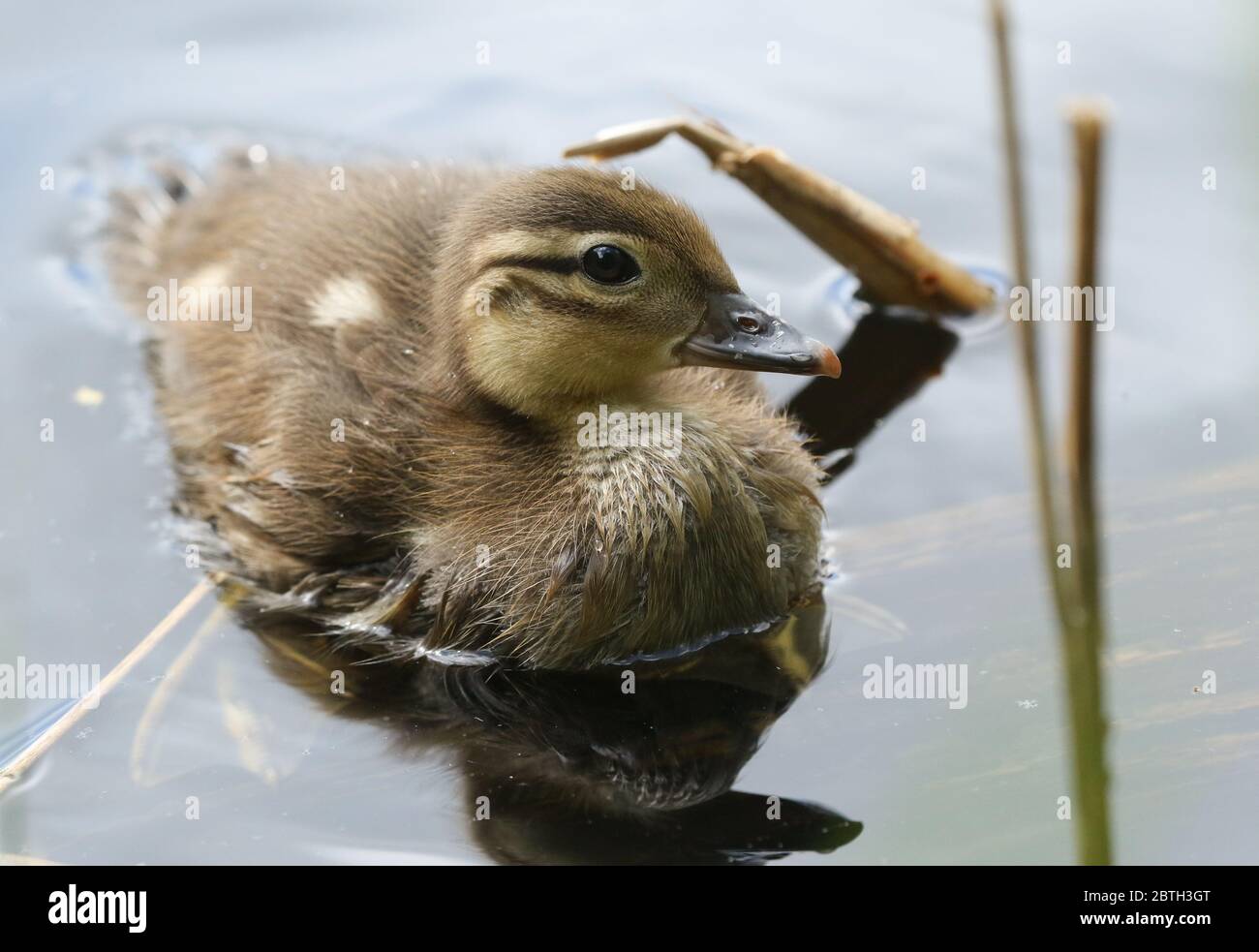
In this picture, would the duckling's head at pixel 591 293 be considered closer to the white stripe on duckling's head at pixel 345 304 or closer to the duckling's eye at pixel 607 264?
the duckling's eye at pixel 607 264

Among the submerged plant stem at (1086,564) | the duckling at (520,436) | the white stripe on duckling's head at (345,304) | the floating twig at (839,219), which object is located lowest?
the submerged plant stem at (1086,564)

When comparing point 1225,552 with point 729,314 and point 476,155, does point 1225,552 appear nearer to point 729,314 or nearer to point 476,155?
point 729,314

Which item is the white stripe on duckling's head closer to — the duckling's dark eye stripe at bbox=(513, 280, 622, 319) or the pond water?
the duckling's dark eye stripe at bbox=(513, 280, 622, 319)

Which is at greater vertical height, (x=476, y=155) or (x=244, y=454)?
(x=476, y=155)

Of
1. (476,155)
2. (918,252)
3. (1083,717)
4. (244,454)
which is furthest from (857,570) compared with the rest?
(1083,717)

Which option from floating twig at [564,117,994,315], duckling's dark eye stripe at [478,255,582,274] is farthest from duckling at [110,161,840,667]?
floating twig at [564,117,994,315]

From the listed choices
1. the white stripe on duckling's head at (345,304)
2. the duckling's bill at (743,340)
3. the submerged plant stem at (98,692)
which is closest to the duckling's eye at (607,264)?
the duckling's bill at (743,340)
